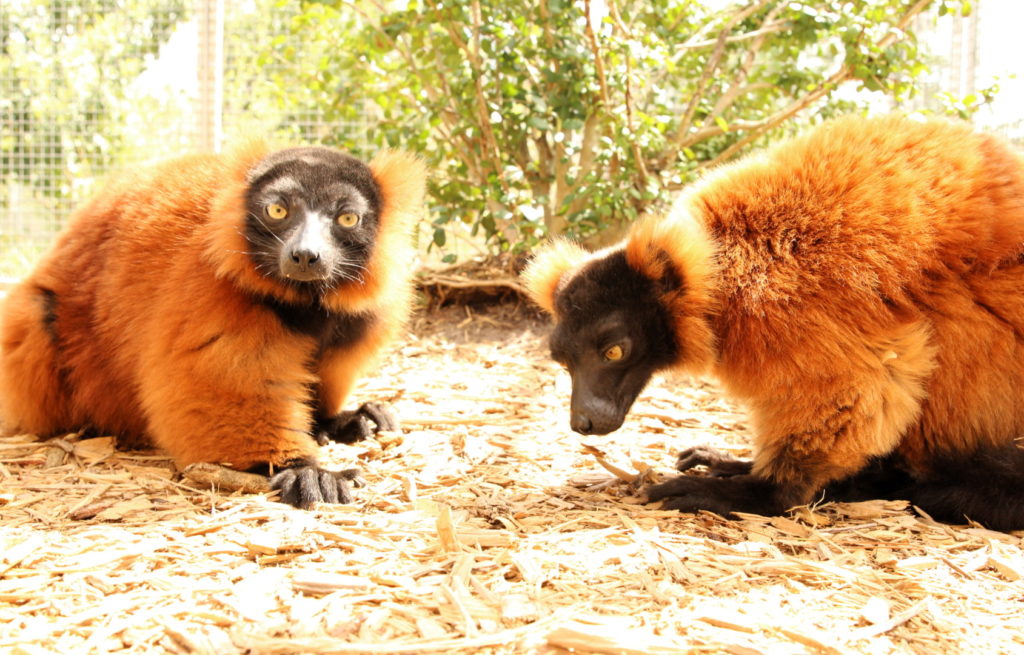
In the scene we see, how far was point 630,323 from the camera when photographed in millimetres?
4027

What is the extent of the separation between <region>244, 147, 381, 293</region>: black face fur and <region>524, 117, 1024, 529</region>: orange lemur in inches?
47.5

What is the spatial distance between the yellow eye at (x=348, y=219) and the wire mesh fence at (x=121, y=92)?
4.05 m

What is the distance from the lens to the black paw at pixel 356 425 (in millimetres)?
5219

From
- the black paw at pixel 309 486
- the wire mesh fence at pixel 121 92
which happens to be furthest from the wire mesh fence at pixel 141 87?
the black paw at pixel 309 486

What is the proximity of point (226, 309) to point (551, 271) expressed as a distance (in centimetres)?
166

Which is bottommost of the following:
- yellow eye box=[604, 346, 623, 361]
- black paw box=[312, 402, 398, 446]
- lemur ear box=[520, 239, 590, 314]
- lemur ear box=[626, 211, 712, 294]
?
Answer: black paw box=[312, 402, 398, 446]

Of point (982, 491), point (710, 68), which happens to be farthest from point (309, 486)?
point (710, 68)

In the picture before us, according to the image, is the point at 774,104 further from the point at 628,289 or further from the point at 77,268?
the point at 77,268

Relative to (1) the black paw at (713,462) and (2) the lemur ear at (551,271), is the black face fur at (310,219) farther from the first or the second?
(1) the black paw at (713,462)

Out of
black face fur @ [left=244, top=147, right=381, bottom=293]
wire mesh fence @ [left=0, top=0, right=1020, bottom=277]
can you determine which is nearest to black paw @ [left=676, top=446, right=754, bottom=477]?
black face fur @ [left=244, top=147, right=381, bottom=293]

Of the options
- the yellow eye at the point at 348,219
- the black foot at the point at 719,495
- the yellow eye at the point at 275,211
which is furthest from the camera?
the yellow eye at the point at 348,219

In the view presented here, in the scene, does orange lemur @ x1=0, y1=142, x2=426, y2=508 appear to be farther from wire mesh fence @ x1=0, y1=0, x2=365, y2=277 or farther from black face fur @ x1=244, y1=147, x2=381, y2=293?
wire mesh fence @ x1=0, y1=0, x2=365, y2=277

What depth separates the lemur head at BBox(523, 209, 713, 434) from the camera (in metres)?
3.92

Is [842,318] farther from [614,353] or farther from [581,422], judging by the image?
[581,422]
